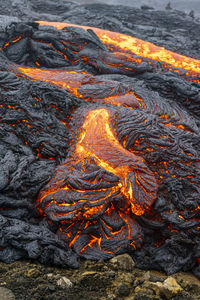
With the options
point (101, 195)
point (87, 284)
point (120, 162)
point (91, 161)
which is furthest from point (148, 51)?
point (87, 284)

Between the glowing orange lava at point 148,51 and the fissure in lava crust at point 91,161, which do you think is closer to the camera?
the fissure in lava crust at point 91,161

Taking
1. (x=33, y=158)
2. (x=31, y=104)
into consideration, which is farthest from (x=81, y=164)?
(x=31, y=104)

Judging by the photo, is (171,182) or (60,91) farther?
(60,91)

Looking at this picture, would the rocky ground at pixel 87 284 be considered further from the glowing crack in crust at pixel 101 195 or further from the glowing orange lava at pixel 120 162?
the glowing orange lava at pixel 120 162

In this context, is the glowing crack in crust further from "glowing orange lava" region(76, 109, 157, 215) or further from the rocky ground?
the rocky ground

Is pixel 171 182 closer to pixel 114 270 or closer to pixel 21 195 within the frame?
pixel 114 270

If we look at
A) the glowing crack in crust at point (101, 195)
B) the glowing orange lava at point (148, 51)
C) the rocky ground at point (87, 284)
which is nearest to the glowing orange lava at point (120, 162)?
the glowing crack in crust at point (101, 195)

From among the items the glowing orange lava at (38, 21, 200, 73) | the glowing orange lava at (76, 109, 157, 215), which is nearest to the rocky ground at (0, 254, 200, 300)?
the glowing orange lava at (76, 109, 157, 215)
